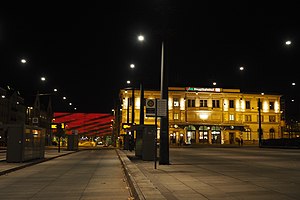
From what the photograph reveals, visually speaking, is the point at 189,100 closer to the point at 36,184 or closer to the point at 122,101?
the point at 122,101

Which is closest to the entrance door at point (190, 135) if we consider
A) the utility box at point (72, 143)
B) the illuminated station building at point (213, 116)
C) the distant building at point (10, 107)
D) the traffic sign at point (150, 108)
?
the illuminated station building at point (213, 116)

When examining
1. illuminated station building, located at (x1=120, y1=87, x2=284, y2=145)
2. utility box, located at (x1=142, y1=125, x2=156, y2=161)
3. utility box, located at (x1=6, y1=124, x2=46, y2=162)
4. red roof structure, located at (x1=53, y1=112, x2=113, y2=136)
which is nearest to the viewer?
utility box, located at (x1=6, y1=124, x2=46, y2=162)

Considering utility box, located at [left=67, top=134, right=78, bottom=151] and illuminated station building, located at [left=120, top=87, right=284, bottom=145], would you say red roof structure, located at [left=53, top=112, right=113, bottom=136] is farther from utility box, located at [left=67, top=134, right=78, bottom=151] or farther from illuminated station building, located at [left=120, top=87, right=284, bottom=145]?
utility box, located at [left=67, top=134, right=78, bottom=151]

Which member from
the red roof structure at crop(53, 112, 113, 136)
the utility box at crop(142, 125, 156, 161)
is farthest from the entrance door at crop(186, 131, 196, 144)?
the utility box at crop(142, 125, 156, 161)

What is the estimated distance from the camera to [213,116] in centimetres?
8906

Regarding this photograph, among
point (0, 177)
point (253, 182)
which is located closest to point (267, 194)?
point (253, 182)

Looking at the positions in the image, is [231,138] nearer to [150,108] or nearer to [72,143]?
[72,143]

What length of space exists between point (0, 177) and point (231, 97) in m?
77.8

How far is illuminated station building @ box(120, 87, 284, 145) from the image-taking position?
288ft

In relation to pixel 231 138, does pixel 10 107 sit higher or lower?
higher

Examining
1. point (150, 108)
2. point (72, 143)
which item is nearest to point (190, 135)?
point (72, 143)

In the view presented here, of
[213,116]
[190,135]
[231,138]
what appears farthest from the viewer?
[231,138]

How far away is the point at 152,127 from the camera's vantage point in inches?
975

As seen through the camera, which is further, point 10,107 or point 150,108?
point 10,107
